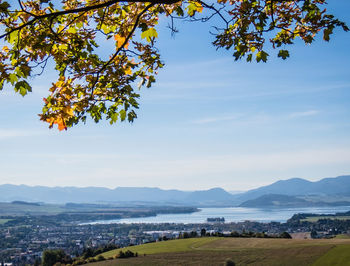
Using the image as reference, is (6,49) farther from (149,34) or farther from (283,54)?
(283,54)

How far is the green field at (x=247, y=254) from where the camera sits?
116 ft

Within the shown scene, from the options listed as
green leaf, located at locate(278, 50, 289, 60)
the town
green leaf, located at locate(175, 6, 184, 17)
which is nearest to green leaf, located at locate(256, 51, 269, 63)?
green leaf, located at locate(278, 50, 289, 60)

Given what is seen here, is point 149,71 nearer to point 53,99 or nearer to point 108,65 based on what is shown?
point 108,65

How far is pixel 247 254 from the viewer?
40875 millimetres

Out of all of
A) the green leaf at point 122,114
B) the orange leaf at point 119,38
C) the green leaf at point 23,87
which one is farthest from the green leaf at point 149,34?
the green leaf at point 23,87

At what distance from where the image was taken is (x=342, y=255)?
117 ft

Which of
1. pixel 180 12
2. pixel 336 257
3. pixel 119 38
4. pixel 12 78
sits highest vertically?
pixel 180 12

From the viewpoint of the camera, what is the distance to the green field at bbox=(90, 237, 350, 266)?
3542 centimetres

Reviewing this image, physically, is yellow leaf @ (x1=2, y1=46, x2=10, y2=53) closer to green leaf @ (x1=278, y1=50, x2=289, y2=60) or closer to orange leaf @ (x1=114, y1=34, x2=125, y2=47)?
orange leaf @ (x1=114, y1=34, x2=125, y2=47)

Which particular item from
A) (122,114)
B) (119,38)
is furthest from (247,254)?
(119,38)

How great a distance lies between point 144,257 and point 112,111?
41.0 m

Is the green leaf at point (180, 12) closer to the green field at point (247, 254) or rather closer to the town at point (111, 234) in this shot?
the green field at point (247, 254)

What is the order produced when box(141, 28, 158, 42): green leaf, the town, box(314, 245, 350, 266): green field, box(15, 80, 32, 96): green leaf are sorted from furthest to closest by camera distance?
the town < box(314, 245, 350, 266): green field < box(141, 28, 158, 42): green leaf < box(15, 80, 32, 96): green leaf

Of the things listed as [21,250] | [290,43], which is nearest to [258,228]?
[21,250]
